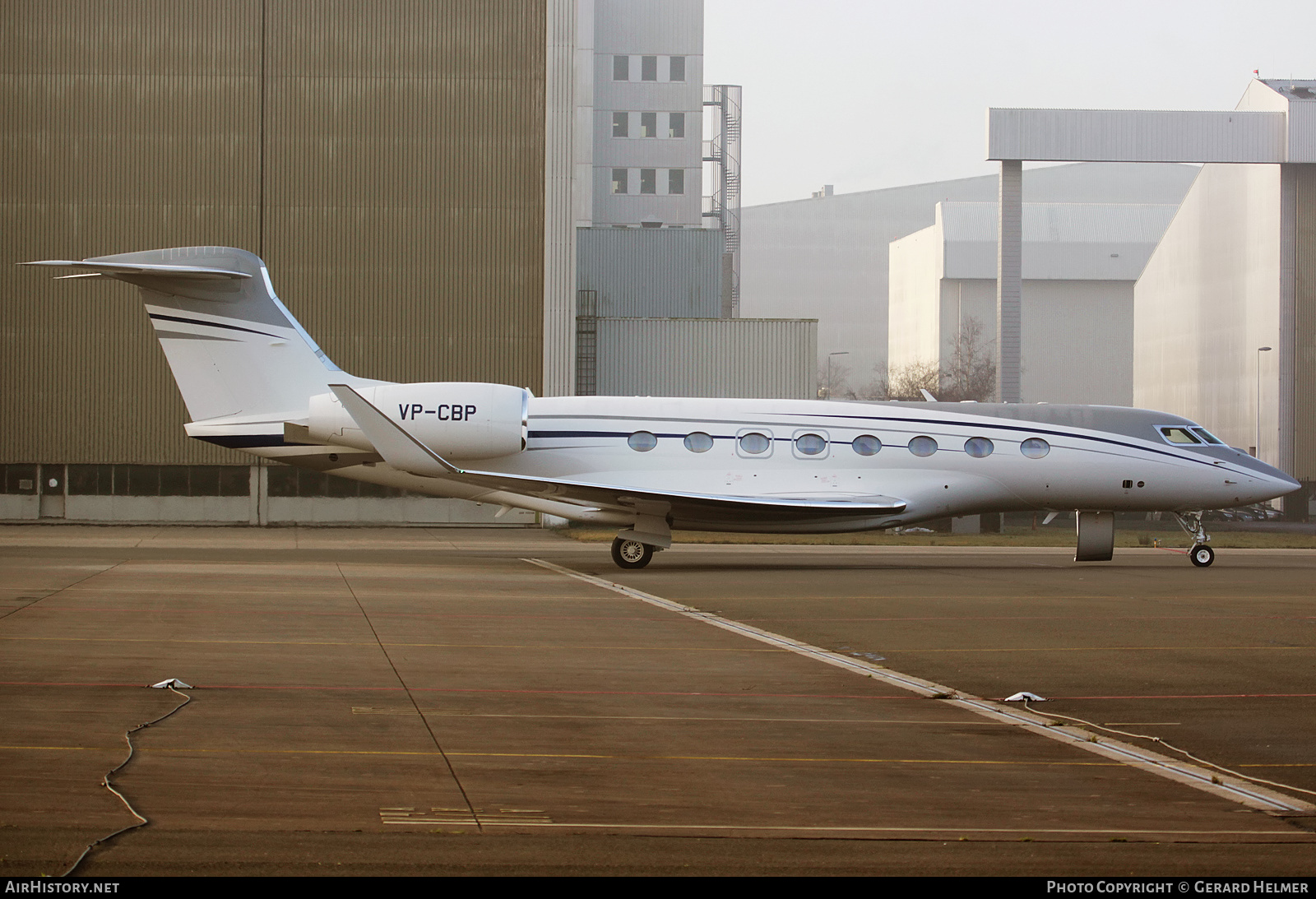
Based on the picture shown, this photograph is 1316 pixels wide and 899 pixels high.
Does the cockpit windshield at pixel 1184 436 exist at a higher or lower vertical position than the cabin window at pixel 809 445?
higher

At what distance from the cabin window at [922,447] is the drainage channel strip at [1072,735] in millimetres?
9819

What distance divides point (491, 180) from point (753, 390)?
1030 centimetres

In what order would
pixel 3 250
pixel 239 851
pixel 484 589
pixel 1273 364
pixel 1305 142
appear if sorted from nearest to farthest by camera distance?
pixel 239 851, pixel 484 589, pixel 3 250, pixel 1305 142, pixel 1273 364

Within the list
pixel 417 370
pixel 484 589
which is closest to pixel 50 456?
pixel 417 370

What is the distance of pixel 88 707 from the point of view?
8297 millimetres

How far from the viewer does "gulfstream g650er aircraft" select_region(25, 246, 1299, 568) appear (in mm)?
21812

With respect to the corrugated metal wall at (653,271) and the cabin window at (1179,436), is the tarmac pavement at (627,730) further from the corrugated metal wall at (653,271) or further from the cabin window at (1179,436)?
the corrugated metal wall at (653,271)

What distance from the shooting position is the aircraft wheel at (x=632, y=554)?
21.9 meters

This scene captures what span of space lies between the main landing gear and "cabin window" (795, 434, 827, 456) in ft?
24.2

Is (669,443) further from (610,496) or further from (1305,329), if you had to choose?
(1305,329)

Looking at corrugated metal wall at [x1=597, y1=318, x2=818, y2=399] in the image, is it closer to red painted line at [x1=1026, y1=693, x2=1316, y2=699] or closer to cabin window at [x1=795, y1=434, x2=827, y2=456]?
Answer: cabin window at [x1=795, y1=434, x2=827, y2=456]

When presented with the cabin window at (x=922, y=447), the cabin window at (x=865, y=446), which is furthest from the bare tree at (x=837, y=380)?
the cabin window at (x=865, y=446)

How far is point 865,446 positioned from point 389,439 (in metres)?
8.38

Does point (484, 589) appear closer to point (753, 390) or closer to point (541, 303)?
point (541, 303)
